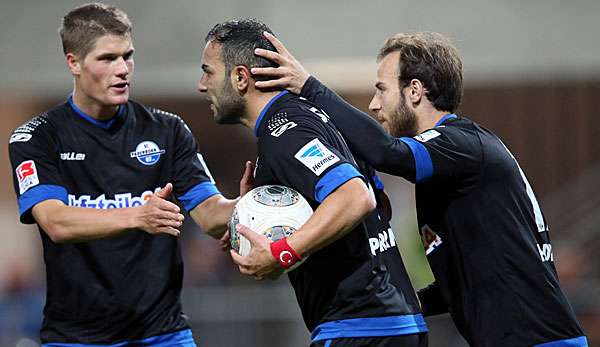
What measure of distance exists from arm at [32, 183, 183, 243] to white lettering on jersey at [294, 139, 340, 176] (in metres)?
0.74

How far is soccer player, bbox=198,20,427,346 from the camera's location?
3.74 meters

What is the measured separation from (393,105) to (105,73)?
1.52m

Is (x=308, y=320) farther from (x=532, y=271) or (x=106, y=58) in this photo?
(x=106, y=58)

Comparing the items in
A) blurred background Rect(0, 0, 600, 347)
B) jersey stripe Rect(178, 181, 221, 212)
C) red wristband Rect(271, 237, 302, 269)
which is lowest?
blurred background Rect(0, 0, 600, 347)

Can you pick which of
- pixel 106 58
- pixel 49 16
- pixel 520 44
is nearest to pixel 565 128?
pixel 520 44

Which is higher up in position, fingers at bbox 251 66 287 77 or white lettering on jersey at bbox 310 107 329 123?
fingers at bbox 251 66 287 77

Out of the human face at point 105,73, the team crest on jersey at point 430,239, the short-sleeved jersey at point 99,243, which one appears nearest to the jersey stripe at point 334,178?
the team crest on jersey at point 430,239

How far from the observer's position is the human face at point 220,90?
423 centimetres

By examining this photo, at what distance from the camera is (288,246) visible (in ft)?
12.2

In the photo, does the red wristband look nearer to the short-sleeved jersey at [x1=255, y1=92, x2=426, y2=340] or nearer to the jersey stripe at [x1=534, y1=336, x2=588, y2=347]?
the short-sleeved jersey at [x1=255, y1=92, x2=426, y2=340]

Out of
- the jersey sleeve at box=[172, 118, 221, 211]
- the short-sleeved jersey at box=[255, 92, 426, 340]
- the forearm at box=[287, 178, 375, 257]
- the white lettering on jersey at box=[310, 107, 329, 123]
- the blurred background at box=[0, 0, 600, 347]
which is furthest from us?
the blurred background at box=[0, 0, 600, 347]

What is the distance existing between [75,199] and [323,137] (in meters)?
1.61

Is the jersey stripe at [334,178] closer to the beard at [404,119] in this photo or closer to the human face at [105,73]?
the beard at [404,119]

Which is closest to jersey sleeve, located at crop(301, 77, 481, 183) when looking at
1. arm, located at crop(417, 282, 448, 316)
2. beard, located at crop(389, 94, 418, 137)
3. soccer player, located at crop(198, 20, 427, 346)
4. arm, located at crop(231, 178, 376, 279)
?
soccer player, located at crop(198, 20, 427, 346)
